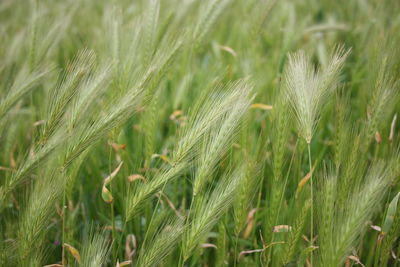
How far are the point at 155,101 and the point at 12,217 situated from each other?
0.75 meters

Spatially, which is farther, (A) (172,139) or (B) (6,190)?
(A) (172,139)

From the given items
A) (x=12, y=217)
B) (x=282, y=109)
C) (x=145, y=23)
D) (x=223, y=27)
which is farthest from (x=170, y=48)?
(x=223, y=27)

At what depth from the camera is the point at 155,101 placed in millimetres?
1396

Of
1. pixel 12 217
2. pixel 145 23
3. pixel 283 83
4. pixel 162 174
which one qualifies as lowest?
pixel 12 217

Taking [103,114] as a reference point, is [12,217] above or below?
below

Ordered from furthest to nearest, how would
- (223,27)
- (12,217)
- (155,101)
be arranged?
(223,27) → (12,217) → (155,101)

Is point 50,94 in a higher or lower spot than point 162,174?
higher

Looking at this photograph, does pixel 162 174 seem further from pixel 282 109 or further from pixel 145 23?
pixel 145 23

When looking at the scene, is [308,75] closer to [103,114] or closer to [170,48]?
[170,48]

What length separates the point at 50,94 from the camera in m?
1.26

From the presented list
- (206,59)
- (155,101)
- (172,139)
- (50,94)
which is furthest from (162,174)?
(206,59)

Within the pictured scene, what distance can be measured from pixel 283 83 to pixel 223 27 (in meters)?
1.59

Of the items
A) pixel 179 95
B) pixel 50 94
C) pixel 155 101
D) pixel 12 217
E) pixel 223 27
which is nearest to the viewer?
pixel 50 94

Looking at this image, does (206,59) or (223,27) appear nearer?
(206,59)
